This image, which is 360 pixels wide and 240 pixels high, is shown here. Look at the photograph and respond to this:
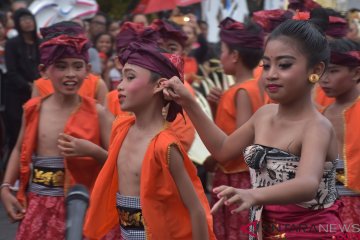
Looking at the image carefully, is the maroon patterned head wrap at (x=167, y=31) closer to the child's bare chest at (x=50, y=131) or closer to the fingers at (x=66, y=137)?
the child's bare chest at (x=50, y=131)

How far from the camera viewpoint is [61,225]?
594 centimetres

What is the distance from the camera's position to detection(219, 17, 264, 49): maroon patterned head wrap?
750 centimetres

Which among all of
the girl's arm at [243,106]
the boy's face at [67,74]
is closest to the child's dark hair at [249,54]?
the girl's arm at [243,106]

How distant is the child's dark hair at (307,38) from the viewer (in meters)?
4.12

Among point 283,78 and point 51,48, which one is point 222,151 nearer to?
point 283,78

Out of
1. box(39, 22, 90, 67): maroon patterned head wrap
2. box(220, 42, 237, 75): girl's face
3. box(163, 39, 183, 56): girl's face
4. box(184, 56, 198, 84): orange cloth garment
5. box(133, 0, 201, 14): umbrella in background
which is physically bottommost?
box(39, 22, 90, 67): maroon patterned head wrap

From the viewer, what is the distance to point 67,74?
19.7 ft

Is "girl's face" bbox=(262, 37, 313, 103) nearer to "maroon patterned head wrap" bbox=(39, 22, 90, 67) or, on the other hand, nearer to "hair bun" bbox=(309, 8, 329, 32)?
"maroon patterned head wrap" bbox=(39, 22, 90, 67)

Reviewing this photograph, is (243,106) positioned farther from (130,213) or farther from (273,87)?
(273,87)

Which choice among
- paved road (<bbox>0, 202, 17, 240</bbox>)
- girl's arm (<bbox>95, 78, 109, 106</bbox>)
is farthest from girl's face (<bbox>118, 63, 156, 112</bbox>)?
paved road (<bbox>0, 202, 17, 240</bbox>)

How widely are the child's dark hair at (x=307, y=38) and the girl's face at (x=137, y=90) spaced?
84cm

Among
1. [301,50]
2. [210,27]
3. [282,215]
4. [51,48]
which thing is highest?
[210,27]

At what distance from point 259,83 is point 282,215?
10.2 ft

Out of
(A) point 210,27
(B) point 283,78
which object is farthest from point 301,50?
(A) point 210,27
